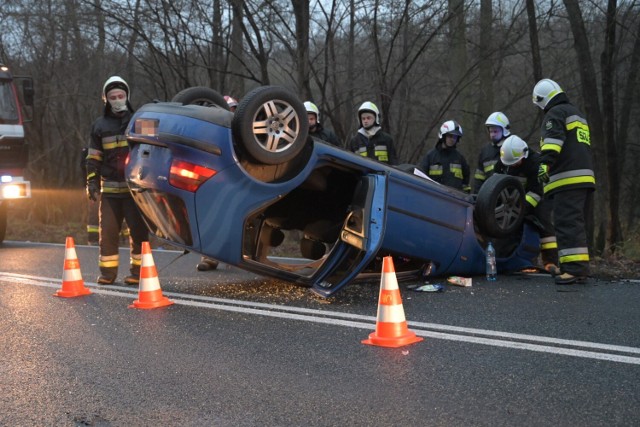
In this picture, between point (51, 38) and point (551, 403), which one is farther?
point (51, 38)

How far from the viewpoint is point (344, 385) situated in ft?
10.5

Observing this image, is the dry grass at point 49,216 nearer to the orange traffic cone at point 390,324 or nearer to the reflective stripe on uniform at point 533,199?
the reflective stripe on uniform at point 533,199

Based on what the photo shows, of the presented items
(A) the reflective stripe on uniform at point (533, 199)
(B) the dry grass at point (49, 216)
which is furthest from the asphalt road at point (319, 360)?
(B) the dry grass at point (49, 216)

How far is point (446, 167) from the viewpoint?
874 cm

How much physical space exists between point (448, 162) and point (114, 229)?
14.2ft

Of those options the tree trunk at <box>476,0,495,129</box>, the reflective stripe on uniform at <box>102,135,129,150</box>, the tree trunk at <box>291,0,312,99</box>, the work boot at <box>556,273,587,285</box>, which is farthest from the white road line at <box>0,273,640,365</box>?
the tree trunk at <box>476,0,495,129</box>

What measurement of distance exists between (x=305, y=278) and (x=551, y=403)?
2.80 m

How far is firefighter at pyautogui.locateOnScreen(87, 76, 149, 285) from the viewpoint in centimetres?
644

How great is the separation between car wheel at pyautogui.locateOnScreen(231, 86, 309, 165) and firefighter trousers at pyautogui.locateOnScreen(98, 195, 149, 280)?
2054 mm

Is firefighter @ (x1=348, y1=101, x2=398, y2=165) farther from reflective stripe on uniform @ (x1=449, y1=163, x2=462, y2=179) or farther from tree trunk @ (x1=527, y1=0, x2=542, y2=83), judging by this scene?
tree trunk @ (x1=527, y1=0, x2=542, y2=83)

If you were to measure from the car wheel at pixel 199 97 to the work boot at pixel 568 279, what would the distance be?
3.39 metres

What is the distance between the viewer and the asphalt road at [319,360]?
286 cm

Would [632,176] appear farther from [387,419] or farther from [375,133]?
[387,419]

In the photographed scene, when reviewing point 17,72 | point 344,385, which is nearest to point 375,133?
point 344,385
